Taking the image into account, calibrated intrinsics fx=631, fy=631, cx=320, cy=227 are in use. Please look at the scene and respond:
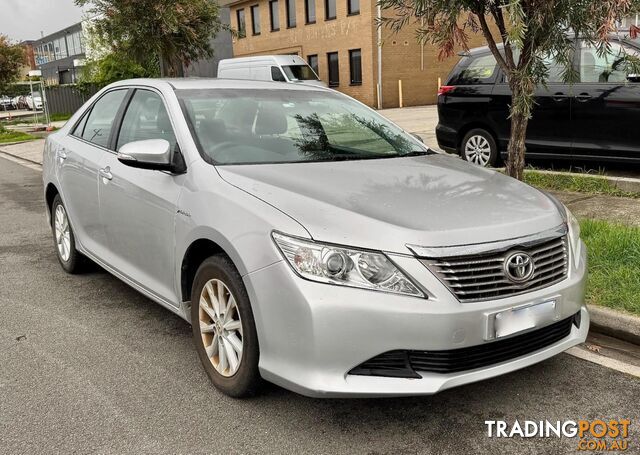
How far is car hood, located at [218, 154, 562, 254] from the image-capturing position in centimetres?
266

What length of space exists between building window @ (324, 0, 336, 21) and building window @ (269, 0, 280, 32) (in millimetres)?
4246

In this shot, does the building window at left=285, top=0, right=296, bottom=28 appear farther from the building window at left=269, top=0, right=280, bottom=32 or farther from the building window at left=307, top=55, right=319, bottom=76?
the building window at left=307, top=55, right=319, bottom=76

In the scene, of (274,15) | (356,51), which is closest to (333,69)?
(356,51)

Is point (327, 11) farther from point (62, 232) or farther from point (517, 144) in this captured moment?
point (62, 232)

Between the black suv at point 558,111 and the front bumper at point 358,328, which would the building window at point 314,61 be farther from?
the front bumper at point 358,328

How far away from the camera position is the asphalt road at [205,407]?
2.76 metres

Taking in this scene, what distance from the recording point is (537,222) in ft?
9.61

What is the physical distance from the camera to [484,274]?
8.73ft

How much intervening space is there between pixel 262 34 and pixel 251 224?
1316 inches

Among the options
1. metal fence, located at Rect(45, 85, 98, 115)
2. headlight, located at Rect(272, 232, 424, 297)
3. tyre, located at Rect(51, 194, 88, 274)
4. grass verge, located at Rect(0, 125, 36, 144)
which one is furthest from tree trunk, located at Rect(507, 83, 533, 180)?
metal fence, located at Rect(45, 85, 98, 115)

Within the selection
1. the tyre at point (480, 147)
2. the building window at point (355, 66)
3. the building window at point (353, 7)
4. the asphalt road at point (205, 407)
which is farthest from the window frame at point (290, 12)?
the asphalt road at point (205, 407)

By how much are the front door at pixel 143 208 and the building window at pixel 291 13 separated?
29.6 metres

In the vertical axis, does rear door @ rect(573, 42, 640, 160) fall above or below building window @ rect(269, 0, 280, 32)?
below

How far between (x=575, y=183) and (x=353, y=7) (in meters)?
23.3
